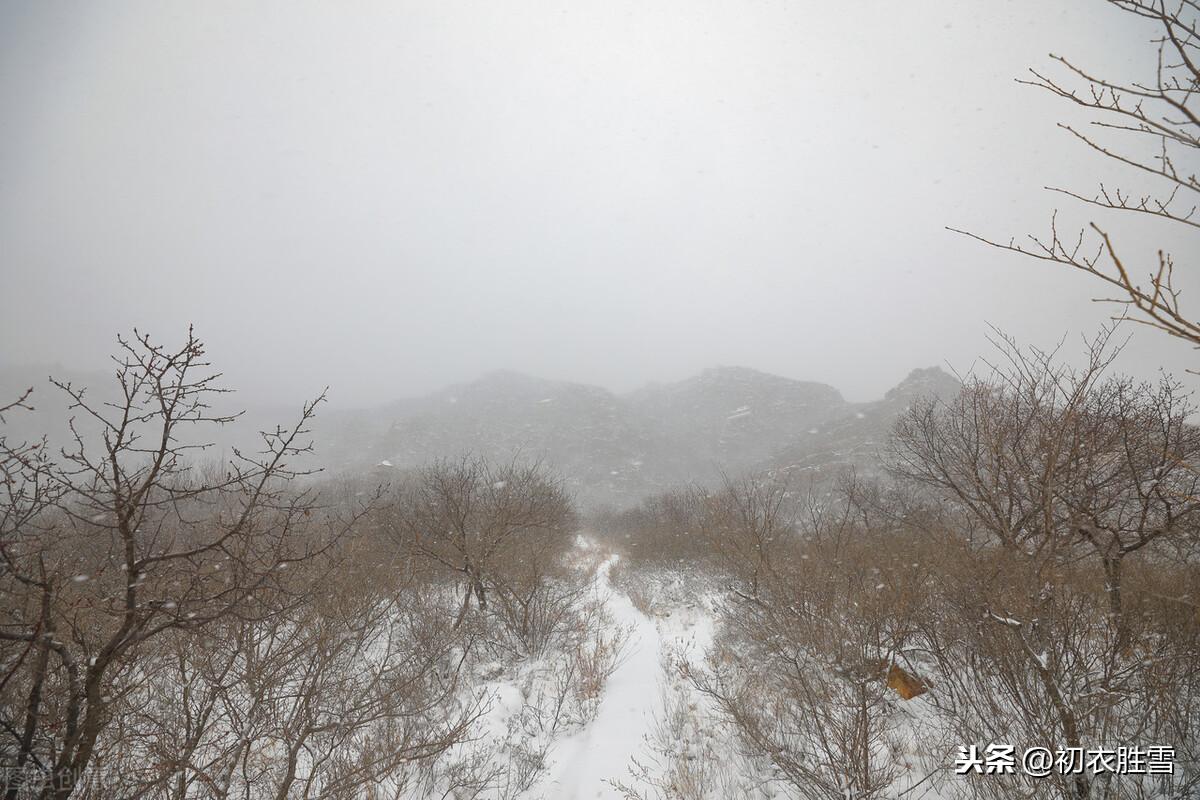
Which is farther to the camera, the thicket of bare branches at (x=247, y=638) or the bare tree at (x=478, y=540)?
the bare tree at (x=478, y=540)

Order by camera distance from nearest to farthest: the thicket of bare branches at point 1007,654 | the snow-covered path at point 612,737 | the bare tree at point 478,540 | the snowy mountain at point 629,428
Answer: the thicket of bare branches at point 1007,654, the snow-covered path at point 612,737, the bare tree at point 478,540, the snowy mountain at point 629,428

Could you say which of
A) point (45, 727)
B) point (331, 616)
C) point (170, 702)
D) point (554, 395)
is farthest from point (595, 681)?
point (554, 395)

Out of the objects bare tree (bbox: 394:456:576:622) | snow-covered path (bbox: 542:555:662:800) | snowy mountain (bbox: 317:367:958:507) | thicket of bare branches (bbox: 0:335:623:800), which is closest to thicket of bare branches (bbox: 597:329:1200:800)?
snow-covered path (bbox: 542:555:662:800)

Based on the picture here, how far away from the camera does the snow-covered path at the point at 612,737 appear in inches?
212

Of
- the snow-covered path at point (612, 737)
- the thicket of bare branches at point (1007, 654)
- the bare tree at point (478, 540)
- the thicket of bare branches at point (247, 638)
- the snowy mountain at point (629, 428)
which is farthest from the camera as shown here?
the snowy mountain at point (629, 428)

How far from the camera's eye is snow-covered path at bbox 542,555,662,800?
539 centimetres

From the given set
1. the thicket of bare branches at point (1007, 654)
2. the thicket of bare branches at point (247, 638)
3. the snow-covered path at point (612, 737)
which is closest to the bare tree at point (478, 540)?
the thicket of bare branches at point (247, 638)

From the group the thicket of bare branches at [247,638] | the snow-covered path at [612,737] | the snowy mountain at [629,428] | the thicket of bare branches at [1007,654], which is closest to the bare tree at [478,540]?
the thicket of bare branches at [247,638]

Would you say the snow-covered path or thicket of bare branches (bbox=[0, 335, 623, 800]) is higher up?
thicket of bare branches (bbox=[0, 335, 623, 800])

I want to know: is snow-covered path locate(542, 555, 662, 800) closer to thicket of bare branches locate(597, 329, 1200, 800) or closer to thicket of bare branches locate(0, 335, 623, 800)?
thicket of bare branches locate(0, 335, 623, 800)

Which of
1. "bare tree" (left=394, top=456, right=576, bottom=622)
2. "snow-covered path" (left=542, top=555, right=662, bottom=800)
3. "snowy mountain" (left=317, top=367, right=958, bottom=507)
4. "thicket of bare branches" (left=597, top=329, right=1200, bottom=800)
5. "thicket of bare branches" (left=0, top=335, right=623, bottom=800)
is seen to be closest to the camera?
"thicket of bare branches" (left=0, top=335, right=623, bottom=800)

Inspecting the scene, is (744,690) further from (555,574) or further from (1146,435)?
(555,574)

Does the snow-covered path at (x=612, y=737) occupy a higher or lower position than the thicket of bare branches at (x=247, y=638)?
lower

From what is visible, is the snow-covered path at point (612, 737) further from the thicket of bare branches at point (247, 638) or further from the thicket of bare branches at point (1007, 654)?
the thicket of bare branches at point (1007, 654)
